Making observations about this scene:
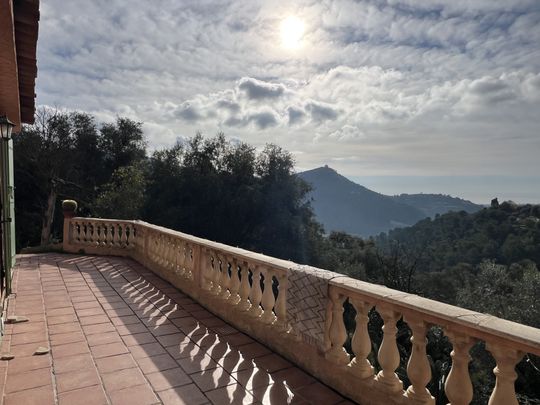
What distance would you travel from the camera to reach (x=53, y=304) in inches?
180

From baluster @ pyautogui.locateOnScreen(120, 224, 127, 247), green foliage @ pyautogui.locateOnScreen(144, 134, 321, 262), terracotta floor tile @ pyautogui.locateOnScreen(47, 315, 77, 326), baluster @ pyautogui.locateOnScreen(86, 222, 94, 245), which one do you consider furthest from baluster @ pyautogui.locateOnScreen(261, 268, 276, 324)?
green foliage @ pyautogui.locateOnScreen(144, 134, 321, 262)

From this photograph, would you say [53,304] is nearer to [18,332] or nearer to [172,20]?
[18,332]

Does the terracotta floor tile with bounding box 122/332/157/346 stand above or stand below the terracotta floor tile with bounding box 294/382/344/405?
above

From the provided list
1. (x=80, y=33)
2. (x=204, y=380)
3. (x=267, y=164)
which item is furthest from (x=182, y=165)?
(x=204, y=380)

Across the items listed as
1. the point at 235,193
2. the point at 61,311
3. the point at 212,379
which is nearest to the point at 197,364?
the point at 212,379

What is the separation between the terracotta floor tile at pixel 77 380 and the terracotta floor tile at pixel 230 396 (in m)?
0.96

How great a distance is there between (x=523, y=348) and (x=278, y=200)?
21279 millimetres

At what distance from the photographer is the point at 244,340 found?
3.62 meters

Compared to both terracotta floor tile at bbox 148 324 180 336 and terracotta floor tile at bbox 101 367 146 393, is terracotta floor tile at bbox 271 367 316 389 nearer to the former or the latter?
terracotta floor tile at bbox 101 367 146 393

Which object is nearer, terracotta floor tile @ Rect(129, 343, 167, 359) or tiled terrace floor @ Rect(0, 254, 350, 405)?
tiled terrace floor @ Rect(0, 254, 350, 405)

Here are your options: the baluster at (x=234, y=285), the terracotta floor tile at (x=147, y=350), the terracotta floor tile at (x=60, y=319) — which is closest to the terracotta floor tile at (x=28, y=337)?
the terracotta floor tile at (x=60, y=319)

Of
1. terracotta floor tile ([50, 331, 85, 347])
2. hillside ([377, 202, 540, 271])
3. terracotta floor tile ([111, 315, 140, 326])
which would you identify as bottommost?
hillside ([377, 202, 540, 271])

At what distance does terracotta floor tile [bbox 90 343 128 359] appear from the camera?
3.16 meters

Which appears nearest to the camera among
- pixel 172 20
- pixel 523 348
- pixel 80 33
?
pixel 523 348
